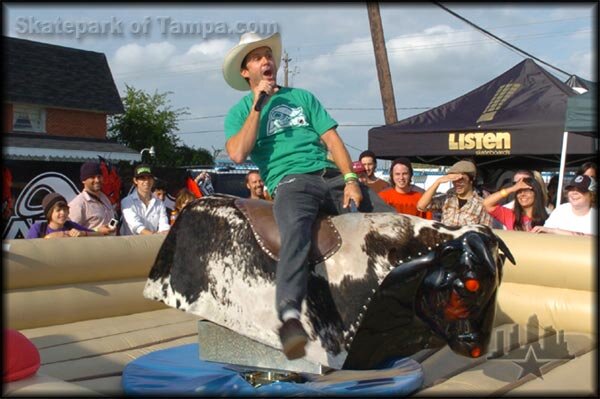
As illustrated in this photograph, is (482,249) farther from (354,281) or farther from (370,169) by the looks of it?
(370,169)

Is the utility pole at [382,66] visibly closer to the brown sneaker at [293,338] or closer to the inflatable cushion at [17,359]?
the brown sneaker at [293,338]

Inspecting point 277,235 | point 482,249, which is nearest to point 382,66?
point 277,235

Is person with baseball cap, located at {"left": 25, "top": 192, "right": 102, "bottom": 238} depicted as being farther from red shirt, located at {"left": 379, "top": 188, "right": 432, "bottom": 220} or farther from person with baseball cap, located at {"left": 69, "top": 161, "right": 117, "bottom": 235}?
red shirt, located at {"left": 379, "top": 188, "right": 432, "bottom": 220}

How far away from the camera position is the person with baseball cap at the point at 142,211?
5.77 meters

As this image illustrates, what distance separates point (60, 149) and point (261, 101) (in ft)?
69.6

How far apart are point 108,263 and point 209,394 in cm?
200

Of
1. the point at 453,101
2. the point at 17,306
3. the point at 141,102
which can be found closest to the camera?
the point at 17,306

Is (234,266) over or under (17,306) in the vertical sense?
over

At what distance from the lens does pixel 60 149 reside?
73.6 ft

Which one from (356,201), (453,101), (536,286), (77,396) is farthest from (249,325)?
(453,101)

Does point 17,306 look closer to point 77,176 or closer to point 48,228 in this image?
point 48,228

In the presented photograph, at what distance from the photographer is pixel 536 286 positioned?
14.2 feet

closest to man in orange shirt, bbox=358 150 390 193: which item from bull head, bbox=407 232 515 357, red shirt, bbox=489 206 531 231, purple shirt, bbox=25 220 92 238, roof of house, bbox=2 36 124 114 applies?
red shirt, bbox=489 206 531 231

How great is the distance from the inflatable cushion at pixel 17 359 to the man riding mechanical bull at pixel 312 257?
0.91 metres
